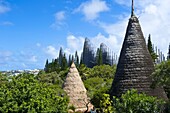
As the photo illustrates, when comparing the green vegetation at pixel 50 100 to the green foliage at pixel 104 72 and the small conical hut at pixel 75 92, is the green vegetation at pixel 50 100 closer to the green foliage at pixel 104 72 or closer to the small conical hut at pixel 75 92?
the small conical hut at pixel 75 92

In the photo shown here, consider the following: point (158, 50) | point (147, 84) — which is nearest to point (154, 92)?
point (147, 84)

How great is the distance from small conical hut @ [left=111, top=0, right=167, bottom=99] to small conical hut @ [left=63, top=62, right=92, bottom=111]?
37.5 ft

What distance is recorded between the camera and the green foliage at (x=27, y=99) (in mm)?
15297

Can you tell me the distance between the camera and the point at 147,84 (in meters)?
Result: 20.6

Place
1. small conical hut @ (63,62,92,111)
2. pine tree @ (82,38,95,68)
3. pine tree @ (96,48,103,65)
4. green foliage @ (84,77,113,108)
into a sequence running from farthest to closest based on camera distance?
pine tree @ (82,38,95,68), pine tree @ (96,48,103,65), small conical hut @ (63,62,92,111), green foliage @ (84,77,113,108)

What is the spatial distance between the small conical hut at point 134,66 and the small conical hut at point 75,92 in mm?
11436

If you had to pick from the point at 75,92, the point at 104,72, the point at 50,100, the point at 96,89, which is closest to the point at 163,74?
the point at 50,100

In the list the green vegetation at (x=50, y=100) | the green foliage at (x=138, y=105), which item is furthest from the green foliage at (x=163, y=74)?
the green foliage at (x=138, y=105)

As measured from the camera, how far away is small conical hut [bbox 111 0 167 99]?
816 inches

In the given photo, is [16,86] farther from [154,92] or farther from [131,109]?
[154,92]

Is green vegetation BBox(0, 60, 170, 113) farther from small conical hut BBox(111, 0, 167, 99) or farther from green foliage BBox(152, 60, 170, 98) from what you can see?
small conical hut BBox(111, 0, 167, 99)

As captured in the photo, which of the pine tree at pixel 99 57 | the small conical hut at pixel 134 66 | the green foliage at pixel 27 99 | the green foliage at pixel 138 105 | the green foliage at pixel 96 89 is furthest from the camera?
the pine tree at pixel 99 57

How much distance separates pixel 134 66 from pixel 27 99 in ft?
26.0

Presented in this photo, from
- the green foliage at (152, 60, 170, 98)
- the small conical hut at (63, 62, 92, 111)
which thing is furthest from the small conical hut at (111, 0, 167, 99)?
the small conical hut at (63, 62, 92, 111)
